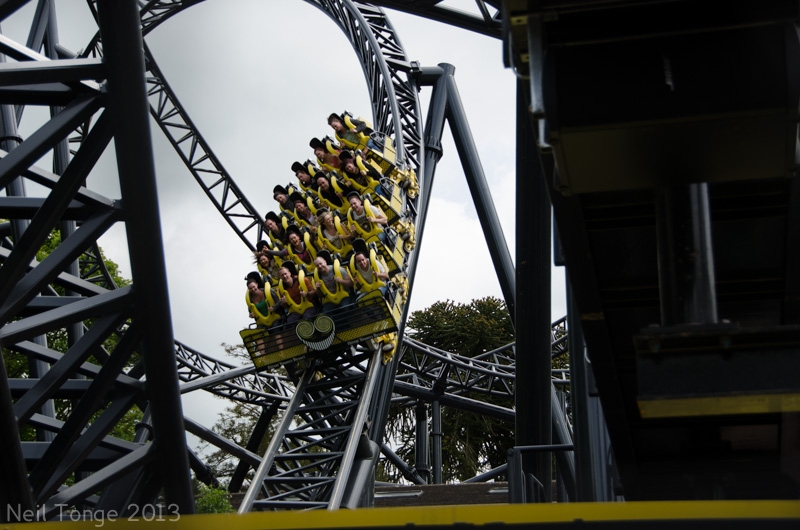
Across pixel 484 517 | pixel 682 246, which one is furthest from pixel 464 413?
pixel 484 517

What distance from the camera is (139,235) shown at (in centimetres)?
524

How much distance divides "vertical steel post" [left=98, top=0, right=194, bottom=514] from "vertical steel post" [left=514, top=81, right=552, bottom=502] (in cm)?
274

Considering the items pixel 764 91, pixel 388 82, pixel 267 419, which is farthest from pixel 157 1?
pixel 764 91

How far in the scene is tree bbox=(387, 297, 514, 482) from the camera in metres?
23.8

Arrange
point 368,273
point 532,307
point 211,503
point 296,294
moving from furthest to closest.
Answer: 1. point 211,503
2. point 296,294
3. point 368,273
4. point 532,307

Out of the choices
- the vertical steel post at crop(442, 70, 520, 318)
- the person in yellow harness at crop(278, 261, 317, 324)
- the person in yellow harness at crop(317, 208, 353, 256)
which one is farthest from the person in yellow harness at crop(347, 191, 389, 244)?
the vertical steel post at crop(442, 70, 520, 318)

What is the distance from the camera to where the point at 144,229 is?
5230 millimetres

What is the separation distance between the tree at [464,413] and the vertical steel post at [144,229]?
17.5 metres

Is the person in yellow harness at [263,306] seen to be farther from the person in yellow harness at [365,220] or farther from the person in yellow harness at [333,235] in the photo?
the person in yellow harness at [365,220]

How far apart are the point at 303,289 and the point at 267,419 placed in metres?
9.61

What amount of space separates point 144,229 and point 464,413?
64.5ft

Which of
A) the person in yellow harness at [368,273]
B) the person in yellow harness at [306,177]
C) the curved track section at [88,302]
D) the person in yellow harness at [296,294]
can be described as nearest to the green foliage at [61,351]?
the person in yellow harness at [306,177]

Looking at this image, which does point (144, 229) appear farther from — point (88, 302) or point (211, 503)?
point (211, 503)

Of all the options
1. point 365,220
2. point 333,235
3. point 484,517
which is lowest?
point 484,517
